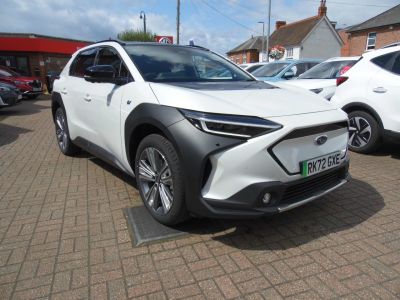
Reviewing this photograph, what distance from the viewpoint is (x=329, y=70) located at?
7895mm

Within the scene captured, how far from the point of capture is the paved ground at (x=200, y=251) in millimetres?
2385

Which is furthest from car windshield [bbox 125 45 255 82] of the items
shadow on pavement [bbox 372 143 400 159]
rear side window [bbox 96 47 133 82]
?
shadow on pavement [bbox 372 143 400 159]

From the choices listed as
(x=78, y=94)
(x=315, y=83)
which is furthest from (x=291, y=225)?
(x=315, y=83)

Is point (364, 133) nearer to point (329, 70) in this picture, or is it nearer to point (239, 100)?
point (329, 70)

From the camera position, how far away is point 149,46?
3975 mm

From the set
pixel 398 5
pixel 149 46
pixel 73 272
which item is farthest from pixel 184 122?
pixel 398 5

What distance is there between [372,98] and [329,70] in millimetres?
2806

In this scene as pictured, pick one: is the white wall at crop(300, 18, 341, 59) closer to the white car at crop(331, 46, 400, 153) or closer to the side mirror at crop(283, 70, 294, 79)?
the side mirror at crop(283, 70, 294, 79)

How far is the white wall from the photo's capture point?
145 feet

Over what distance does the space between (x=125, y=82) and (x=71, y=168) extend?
2.18 meters

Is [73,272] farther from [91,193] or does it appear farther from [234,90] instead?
[234,90]

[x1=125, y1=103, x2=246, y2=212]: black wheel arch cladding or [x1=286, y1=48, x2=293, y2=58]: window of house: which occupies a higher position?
[x1=286, y1=48, x2=293, y2=58]: window of house

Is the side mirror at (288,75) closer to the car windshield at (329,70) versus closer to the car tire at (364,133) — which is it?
the car windshield at (329,70)

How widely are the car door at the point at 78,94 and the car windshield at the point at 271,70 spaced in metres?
6.18
